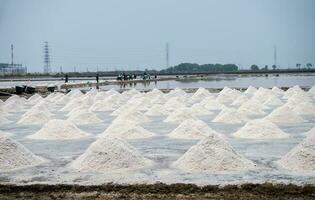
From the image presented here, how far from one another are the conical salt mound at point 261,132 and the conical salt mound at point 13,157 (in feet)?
14.8

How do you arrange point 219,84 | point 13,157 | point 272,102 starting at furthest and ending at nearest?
1. point 219,84
2. point 272,102
3. point 13,157

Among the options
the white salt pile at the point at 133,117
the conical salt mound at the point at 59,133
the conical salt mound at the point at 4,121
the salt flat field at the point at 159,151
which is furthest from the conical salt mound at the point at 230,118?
the conical salt mound at the point at 4,121

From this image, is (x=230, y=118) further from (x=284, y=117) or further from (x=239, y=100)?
(x=239, y=100)

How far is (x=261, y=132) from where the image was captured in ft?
33.4

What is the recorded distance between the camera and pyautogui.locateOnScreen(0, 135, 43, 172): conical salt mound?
7488 mm

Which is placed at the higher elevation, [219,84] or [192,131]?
[219,84]

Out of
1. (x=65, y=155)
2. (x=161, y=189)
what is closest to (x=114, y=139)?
(x=65, y=155)

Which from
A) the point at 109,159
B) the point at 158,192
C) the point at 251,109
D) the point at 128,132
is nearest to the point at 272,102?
the point at 251,109

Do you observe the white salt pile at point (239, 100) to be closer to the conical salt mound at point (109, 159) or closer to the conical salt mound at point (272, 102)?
the conical salt mound at point (272, 102)

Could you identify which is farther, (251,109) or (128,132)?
(251,109)

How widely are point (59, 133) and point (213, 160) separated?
4.59 m

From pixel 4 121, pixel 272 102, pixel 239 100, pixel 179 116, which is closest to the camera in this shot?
pixel 179 116

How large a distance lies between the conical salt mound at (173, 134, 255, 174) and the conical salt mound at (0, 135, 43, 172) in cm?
236

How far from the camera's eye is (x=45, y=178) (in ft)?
22.3
